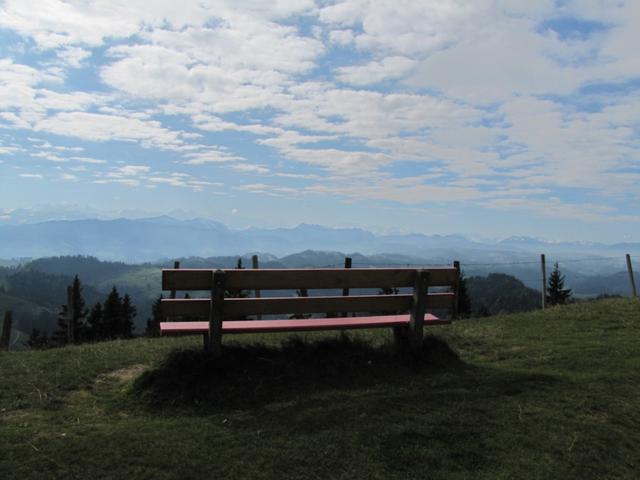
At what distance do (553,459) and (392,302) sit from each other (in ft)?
9.77

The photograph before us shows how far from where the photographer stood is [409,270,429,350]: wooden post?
7.11 m

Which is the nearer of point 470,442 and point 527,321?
point 470,442

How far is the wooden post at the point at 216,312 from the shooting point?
6008 millimetres

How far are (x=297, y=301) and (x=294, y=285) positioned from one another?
0.81 feet

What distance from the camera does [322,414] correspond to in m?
5.20

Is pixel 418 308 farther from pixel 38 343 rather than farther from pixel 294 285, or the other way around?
pixel 38 343

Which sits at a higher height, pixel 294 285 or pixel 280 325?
pixel 294 285

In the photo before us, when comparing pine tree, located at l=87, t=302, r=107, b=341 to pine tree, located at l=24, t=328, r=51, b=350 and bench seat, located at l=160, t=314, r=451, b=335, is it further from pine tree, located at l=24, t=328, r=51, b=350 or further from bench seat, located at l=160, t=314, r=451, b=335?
bench seat, located at l=160, t=314, r=451, b=335

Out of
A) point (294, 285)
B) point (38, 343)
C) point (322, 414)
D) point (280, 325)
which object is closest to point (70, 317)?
point (38, 343)

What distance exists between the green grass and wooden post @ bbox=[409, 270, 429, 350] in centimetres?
26

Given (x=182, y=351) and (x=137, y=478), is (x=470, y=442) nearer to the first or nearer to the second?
(x=137, y=478)

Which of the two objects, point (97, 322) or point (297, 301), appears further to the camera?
point (97, 322)

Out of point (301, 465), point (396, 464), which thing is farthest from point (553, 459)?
point (301, 465)

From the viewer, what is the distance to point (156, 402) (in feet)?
18.2
